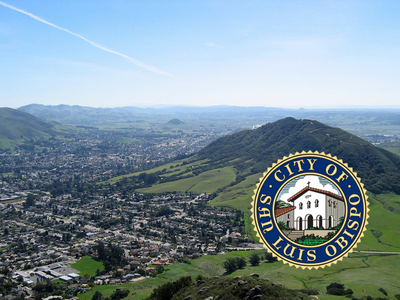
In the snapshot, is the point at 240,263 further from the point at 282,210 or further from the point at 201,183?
the point at 201,183

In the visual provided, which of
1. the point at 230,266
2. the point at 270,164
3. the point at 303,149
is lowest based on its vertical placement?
the point at 230,266

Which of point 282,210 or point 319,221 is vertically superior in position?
point 282,210

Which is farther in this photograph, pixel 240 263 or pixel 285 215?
pixel 240 263

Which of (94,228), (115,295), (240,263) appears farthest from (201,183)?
(115,295)

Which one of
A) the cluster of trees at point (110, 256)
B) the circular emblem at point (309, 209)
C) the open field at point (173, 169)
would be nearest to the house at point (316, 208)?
the circular emblem at point (309, 209)

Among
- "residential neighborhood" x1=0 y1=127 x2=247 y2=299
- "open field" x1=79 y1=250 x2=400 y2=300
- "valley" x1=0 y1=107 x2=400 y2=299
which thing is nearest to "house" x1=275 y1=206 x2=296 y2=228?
"open field" x1=79 y1=250 x2=400 y2=300

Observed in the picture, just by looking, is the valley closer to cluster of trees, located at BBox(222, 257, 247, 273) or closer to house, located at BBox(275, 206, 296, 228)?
cluster of trees, located at BBox(222, 257, 247, 273)
